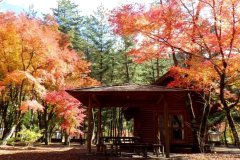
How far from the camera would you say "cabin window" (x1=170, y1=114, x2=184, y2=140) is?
21.1 meters

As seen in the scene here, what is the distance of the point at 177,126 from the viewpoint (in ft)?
68.8

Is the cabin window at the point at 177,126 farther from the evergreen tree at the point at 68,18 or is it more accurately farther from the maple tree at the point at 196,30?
the evergreen tree at the point at 68,18

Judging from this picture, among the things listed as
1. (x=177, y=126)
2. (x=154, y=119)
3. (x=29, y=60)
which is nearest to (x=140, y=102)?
(x=154, y=119)

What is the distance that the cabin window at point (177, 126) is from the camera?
21.1 metres

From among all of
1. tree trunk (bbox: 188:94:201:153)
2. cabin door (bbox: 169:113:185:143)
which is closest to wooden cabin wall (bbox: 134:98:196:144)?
cabin door (bbox: 169:113:185:143)

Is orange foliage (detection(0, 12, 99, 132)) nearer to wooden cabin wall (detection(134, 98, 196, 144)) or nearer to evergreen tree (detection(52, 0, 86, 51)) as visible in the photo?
wooden cabin wall (detection(134, 98, 196, 144))

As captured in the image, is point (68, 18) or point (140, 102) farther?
point (68, 18)

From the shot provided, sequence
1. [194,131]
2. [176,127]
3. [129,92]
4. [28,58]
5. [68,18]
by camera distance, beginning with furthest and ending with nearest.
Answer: [68,18] → [28,58] → [176,127] → [194,131] → [129,92]

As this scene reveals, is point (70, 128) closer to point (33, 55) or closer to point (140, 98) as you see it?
point (33, 55)

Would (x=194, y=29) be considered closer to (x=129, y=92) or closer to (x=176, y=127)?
(x=129, y=92)

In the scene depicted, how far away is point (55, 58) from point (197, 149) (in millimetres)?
13275

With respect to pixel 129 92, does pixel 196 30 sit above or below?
above

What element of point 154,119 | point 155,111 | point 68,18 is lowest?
point 154,119

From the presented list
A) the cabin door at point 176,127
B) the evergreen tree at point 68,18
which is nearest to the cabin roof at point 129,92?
the cabin door at point 176,127
